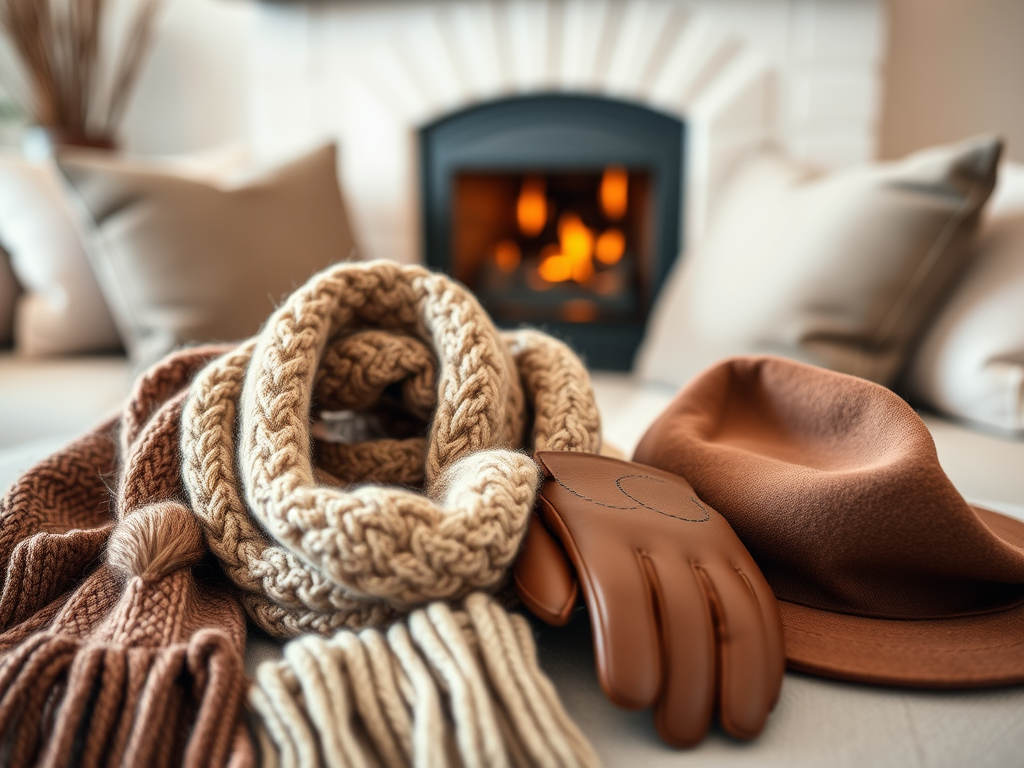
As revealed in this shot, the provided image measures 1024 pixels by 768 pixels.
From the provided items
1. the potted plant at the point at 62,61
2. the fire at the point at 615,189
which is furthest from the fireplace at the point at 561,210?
the potted plant at the point at 62,61

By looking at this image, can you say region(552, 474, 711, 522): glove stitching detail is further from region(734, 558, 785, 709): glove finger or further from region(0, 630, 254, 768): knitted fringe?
region(0, 630, 254, 768): knitted fringe

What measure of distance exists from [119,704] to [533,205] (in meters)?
1.86

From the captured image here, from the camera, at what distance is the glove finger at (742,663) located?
35cm

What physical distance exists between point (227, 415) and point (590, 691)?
27 centimetres

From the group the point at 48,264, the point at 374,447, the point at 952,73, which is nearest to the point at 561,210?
the point at 952,73

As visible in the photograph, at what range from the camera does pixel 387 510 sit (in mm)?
365

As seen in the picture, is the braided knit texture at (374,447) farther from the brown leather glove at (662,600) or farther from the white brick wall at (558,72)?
the white brick wall at (558,72)

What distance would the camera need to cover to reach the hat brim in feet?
1.28

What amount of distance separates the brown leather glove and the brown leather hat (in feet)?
0.15

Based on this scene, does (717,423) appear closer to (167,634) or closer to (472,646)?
(472,646)

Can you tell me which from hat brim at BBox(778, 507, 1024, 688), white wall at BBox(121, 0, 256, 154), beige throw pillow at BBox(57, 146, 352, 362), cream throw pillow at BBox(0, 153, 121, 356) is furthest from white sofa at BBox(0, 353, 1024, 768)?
white wall at BBox(121, 0, 256, 154)

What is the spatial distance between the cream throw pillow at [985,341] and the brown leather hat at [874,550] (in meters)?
0.43

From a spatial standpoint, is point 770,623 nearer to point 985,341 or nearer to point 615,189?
point 985,341

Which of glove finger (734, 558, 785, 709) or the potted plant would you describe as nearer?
glove finger (734, 558, 785, 709)
